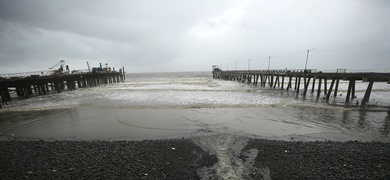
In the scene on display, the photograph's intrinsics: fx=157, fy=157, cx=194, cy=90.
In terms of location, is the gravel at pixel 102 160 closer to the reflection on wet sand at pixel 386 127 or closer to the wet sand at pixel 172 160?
the wet sand at pixel 172 160

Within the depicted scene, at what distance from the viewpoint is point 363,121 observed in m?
10.5

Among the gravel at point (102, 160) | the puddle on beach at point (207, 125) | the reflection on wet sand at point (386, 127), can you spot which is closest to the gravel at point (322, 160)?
the puddle on beach at point (207, 125)

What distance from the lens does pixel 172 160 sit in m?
5.54

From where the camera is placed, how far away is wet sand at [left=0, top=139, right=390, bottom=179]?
4.75 m

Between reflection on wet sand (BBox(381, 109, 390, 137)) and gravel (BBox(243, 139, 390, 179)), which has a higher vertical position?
gravel (BBox(243, 139, 390, 179))

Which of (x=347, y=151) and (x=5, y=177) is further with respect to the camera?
(x=347, y=151)

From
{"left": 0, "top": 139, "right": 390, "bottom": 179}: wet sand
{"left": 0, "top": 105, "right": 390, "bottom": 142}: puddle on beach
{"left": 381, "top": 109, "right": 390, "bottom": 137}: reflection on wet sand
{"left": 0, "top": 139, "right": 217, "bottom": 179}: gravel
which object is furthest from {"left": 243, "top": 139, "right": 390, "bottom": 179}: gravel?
{"left": 381, "top": 109, "right": 390, "bottom": 137}: reflection on wet sand

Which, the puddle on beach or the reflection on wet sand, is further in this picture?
the reflection on wet sand

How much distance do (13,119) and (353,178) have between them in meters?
19.5

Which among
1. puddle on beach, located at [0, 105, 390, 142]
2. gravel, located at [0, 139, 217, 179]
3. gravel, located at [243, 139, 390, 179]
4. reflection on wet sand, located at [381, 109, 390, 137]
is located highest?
gravel, located at [0, 139, 217, 179]

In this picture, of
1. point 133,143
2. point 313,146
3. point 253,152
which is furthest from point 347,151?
point 133,143

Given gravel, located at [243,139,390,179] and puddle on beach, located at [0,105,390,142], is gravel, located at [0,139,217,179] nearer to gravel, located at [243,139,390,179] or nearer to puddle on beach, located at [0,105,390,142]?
puddle on beach, located at [0,105,390,142]

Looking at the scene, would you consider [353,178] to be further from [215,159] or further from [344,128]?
[344,128]

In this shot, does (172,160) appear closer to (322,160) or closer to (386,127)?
(322,160)
